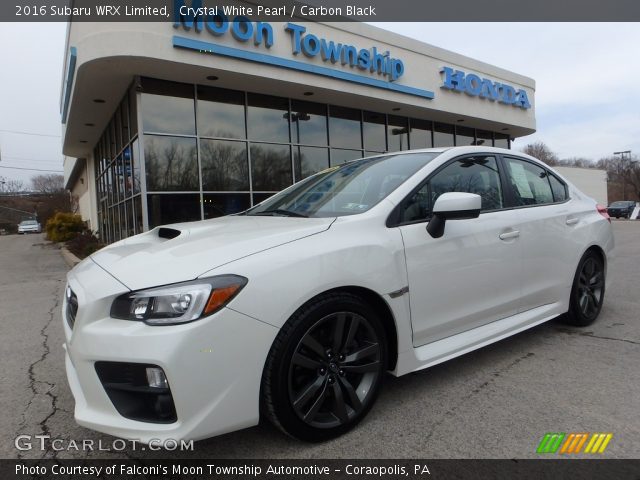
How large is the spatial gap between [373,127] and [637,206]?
34.9m

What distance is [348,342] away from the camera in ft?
7.58

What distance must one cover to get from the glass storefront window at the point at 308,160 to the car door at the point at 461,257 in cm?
882

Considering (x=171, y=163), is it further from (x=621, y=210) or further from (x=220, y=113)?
(x=621, y=210)

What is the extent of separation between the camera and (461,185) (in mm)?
3109

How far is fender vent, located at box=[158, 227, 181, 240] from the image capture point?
273cm

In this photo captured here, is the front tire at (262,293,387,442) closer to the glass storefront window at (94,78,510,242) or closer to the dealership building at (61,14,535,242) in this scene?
the dealership building at (61,14,535,242)

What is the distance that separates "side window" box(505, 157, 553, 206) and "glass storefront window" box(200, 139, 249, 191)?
Result: 7.97m

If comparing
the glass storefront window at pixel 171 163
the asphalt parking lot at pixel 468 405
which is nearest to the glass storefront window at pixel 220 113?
the glass storefront window at pixel 171 163

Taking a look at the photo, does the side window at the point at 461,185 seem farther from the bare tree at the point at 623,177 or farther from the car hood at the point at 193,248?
the bare tree at the point at 623,177

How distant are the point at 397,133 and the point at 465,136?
3904mm

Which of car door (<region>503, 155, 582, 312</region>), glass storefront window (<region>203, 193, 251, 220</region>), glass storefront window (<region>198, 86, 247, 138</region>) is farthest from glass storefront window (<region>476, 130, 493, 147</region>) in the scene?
car door (<region>503, 155, 582, 312</region>)

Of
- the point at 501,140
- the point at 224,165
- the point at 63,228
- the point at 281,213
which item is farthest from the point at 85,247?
the point at 501,140

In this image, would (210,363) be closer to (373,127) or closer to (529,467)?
(529,467)

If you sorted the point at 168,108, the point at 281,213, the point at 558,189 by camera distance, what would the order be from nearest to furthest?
the point at 281,213 < the point at 558,189 < the point at 168,108
